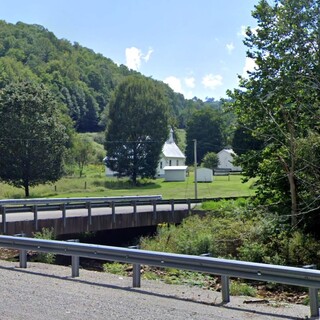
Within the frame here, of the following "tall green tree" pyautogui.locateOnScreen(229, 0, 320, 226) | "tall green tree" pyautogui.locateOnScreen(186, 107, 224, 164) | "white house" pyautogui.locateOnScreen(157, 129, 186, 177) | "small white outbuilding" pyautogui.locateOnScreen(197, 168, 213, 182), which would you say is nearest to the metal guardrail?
"tall green tree" pyautogui.locateOnScreen(229, 0, 320, 226)

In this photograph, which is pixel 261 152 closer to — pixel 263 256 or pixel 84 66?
pixel 263 256

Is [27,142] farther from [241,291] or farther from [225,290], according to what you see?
[225,290]

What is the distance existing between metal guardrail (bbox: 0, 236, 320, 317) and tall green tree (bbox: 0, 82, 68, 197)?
46019 millimetres

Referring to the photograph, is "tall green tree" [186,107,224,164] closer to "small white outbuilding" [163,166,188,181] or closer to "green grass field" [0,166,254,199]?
"small white outbuilding" [163,166,188,181]

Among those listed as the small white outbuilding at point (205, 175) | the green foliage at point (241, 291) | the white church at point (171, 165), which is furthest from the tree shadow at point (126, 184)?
the green foliage at point (241, 291)

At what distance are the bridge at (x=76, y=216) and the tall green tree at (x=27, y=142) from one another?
1019 inches

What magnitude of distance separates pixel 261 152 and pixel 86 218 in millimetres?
8361

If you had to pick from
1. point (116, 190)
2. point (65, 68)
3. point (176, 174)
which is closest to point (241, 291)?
point (116, 190)

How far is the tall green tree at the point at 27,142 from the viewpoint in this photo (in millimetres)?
55281

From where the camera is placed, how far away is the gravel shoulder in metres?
6.66

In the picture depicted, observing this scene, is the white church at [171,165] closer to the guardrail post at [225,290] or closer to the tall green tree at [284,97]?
the tall green tree at [284,97]

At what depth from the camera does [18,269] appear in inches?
406

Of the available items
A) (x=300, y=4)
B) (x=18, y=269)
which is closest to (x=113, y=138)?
(x=300, y=4)

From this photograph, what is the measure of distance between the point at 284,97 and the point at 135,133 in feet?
188
